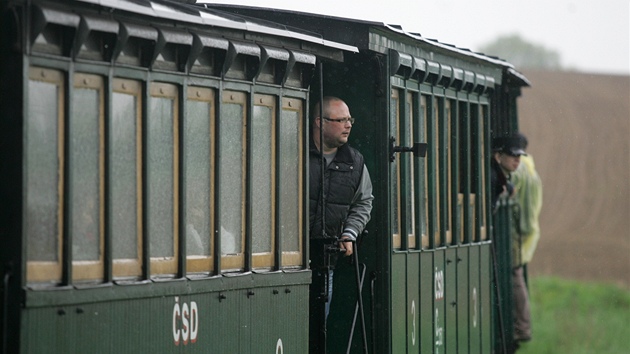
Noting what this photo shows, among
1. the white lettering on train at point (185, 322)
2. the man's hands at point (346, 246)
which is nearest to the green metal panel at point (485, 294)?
the man's hands at point (346, 246)

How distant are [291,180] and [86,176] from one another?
7.67 ft

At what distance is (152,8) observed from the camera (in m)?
7.30

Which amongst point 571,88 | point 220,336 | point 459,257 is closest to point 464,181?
point 459,257

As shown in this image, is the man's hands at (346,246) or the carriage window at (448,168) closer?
the man's hands at (346,246)

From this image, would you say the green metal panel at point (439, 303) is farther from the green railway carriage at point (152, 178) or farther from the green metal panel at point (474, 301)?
the green railway carriage at point (152, 178)

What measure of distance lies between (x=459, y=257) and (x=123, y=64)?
223 inches

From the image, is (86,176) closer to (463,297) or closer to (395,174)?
(395,174)

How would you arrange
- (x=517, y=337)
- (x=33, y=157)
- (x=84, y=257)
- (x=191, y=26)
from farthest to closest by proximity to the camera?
(x=517, y=337) < (x=191, y=26) < (x=84, y=257) < (x=33, y=157)

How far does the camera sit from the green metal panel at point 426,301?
11.1 metres

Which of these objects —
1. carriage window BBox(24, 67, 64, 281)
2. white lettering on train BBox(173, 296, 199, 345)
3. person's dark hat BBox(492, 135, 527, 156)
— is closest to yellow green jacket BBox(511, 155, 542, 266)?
person's dark hat BBox(492, 135, 527, 156)

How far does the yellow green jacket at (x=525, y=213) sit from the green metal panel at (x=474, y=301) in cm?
377

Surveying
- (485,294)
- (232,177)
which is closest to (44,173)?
(232,177)

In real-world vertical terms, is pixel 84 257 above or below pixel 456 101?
below

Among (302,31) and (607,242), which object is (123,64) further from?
(607,242)
